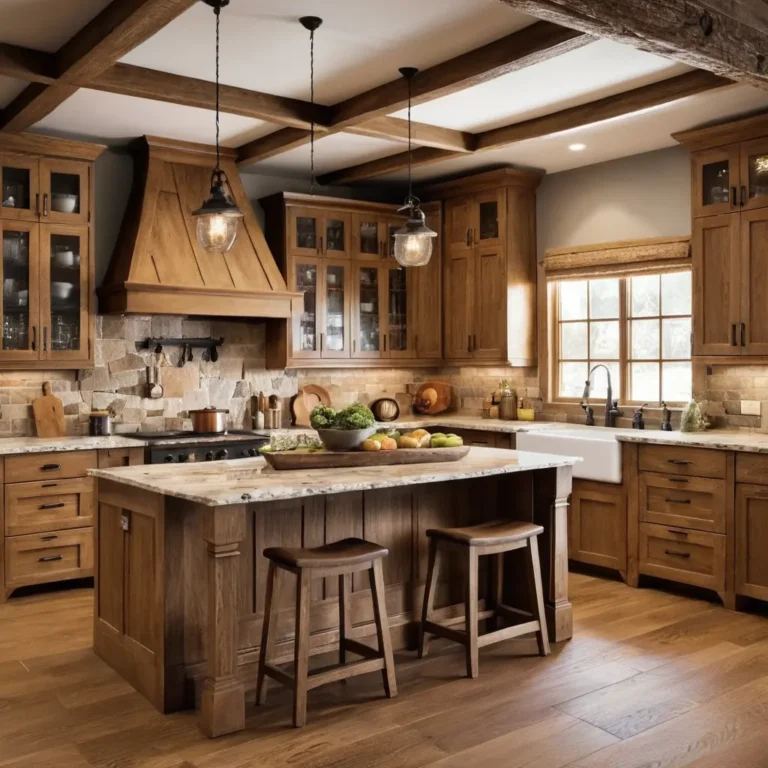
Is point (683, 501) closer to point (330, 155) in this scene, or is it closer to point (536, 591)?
point (536, 591)

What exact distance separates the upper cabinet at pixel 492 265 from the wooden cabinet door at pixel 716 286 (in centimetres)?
148

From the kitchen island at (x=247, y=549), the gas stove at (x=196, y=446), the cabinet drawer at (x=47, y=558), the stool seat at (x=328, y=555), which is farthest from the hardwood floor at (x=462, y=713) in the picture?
the gas stove at (x=196, y=446)

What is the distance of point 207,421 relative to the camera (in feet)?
19.4

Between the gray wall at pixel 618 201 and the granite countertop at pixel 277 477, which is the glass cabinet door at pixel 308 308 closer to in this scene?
the gray wall at pixel 618 201

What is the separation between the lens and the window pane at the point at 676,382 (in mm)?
5848

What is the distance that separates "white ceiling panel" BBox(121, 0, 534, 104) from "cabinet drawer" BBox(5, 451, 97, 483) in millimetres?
2305

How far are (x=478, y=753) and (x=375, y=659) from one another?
25.2 inches

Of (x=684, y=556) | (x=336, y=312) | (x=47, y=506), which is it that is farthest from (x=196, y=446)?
(x=684, y=556)

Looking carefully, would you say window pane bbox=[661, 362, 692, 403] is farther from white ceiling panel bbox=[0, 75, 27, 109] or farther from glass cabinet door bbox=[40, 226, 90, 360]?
white ceiling panel bbox=[0, 75, 27, 109]

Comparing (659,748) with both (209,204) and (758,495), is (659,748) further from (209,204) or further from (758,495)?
(209,204)

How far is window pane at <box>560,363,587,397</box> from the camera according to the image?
21.3 feet

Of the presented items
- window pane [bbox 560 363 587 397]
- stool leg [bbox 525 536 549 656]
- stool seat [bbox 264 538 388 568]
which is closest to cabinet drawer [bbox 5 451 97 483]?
stool seat [bbox 264 538 388 568]

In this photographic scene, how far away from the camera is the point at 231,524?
3232 mm

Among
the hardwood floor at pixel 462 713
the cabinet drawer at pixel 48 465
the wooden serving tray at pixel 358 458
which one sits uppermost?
the wooden serving tray at pixel 358 458
